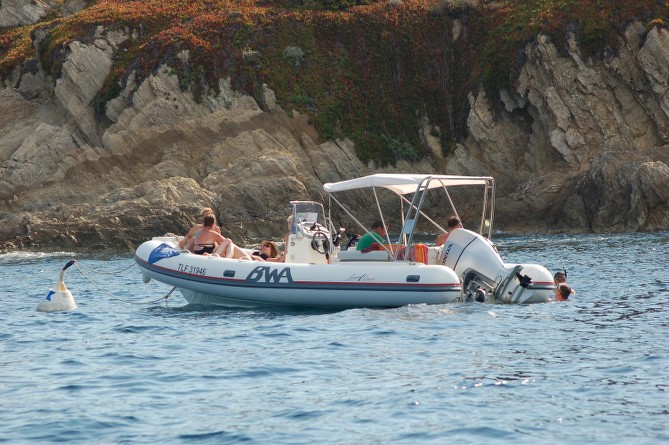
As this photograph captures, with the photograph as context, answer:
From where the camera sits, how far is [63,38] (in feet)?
156

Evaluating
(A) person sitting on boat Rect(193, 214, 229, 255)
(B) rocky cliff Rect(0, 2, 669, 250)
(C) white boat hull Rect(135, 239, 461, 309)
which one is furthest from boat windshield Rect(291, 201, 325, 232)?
(B) rocky cliff Rect(0, 2, 669, 250)

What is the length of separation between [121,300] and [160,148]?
2404 centimetres

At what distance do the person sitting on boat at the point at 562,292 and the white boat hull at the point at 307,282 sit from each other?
220 centimetres

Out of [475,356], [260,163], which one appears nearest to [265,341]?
[475,356]

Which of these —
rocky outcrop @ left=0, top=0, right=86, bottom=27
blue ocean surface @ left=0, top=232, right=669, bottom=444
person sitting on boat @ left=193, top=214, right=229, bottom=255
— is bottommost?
blue ocean surface @ left=0, top=232, right=669, bottom=444

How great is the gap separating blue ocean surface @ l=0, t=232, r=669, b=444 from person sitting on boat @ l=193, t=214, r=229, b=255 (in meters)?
1.13

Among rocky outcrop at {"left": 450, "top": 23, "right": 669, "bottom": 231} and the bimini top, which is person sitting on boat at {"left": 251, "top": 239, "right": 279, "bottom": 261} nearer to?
the bimini top

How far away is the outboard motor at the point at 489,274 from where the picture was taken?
630 inches

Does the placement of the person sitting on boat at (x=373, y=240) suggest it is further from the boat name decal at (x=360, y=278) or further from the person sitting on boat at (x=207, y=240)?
the person sitting on boat at (x=207, y=240)

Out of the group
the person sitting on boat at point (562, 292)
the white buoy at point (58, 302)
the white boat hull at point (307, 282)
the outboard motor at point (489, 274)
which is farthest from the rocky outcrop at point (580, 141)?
the white buoy at point (58, 302)

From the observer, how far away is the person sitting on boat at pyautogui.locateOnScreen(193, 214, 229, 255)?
17.6m

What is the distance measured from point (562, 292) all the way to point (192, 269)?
Result: 6683 millimetres

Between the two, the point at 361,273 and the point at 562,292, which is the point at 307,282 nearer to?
the point at 361,273

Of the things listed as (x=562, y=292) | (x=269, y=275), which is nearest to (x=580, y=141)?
(x=562, y=292)
